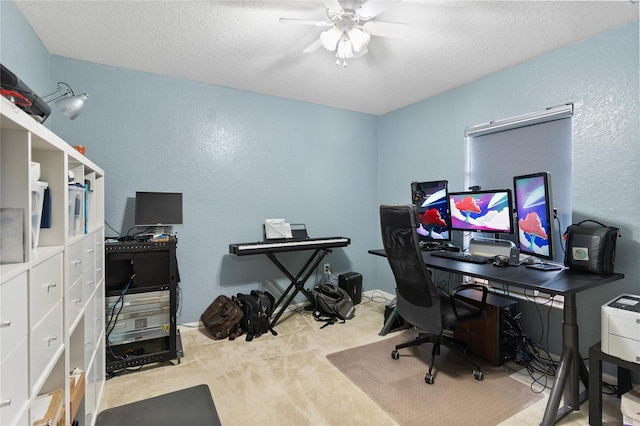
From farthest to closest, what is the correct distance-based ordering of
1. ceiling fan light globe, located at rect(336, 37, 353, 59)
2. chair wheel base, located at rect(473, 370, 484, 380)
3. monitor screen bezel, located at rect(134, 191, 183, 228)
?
1. monitor screen bezel, located at rect(134, 191, 183, 228)
2. chair wheel base, located at rect(473, 370, 484, 380)
3. ceiling fan light globe, located at rect(336, 37, 353, 59)

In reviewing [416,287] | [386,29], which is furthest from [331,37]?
[416,287]

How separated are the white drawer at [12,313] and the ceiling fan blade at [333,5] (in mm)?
1863

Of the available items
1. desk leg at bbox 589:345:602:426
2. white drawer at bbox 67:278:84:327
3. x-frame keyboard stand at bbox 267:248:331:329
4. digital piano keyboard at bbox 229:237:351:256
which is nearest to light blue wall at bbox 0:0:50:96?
white drawer at bbox 67:278:84:327

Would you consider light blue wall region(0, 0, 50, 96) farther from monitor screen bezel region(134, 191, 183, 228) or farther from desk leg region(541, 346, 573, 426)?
desk leg region(541, 346, 573, 426)

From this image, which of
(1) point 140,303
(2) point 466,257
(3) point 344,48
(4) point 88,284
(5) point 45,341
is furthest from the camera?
(2) point 466,257

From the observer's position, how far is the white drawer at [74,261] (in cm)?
122

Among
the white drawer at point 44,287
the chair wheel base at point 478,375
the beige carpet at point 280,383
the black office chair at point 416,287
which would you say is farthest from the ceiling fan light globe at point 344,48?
the chair wheel base at point 478,375

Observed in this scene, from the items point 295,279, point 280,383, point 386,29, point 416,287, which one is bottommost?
point 280,383

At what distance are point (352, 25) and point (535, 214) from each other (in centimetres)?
175

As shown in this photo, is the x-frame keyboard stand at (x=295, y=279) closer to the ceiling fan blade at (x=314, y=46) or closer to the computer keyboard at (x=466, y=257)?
the computer keyboard at (x=466, y=257)

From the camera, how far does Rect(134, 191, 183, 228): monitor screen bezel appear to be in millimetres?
2551

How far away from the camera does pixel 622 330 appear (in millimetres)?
1609

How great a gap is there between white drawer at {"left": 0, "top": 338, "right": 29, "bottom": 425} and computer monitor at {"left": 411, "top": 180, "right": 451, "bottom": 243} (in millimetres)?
2634

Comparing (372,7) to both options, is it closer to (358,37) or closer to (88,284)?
(358,37)
